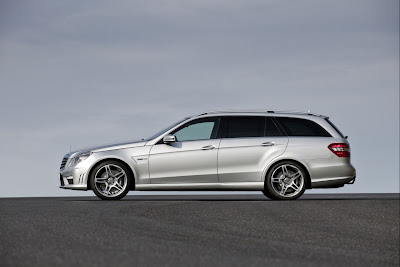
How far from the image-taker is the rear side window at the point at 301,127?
571 inches

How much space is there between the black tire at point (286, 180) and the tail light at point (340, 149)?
74cm

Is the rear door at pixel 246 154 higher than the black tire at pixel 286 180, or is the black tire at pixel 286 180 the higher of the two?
the rear door at pixel 246 154

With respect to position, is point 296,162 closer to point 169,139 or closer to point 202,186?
point 202,186

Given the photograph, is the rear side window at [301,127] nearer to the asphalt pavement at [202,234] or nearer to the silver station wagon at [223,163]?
the silver station wagon at [223,163]

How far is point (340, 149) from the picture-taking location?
1434 centimetres

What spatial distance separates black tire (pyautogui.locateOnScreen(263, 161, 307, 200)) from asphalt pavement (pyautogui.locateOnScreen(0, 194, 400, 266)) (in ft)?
2.36

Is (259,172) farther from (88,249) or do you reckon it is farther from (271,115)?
(88,249)

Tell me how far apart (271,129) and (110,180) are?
3454 millimetres

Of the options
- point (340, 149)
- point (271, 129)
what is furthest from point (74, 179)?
point (340, 149)

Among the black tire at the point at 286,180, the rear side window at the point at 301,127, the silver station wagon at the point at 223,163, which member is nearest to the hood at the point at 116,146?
the silver station wagon at the point at 223,163

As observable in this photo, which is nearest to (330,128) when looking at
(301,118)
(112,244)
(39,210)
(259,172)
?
(301,118)

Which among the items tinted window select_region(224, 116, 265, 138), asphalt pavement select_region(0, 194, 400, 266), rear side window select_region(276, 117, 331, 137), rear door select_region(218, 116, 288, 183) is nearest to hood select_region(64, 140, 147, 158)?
asphalt pavement select_region(0, 194, 400, 266)

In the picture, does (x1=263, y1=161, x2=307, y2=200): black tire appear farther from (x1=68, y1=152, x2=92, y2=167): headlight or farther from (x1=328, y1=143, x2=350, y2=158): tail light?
(x1=68, y1=152, x2=92, y2=167): headlight

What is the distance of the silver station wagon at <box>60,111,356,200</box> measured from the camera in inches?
553
